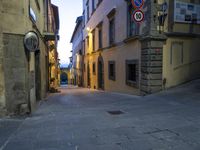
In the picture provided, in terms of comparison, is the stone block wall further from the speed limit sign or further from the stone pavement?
the speed limit sign

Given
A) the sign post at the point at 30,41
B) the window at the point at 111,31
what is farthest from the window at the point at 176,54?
the sign post at the point at 30,41

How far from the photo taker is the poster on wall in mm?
8967

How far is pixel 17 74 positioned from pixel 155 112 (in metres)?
3.78

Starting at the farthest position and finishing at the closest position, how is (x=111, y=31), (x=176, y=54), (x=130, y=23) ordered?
(x=111, y=31) < (x=130, y=23) < (x=176, y=54)

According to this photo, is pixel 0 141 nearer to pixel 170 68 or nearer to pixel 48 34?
pixel 170 68

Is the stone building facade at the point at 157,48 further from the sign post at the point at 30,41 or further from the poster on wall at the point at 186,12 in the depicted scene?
the sign post at the point at 30,41

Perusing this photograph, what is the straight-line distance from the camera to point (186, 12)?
9234 millimetres

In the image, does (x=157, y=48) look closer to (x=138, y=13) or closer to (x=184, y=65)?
(x=138, y=13)

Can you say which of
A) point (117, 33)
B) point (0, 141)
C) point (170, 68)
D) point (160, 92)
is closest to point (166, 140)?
point (0, 141)

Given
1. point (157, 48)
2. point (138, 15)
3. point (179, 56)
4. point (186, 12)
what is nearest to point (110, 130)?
point (157, 48)

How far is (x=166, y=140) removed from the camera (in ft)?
12.0

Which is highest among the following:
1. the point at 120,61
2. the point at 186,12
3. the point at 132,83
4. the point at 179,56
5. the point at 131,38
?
the point at 186,12

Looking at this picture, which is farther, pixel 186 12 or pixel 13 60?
pixel 186 12

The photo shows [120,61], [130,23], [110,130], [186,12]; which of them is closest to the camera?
[110,130]
